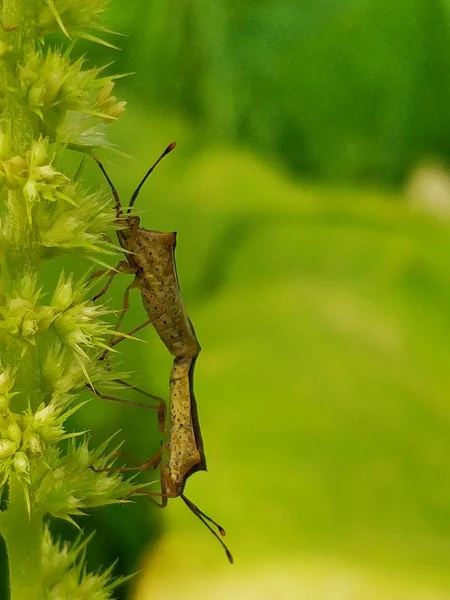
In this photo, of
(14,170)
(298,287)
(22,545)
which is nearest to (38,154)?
(14,170)

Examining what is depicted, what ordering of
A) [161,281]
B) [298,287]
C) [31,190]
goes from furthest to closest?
[298,287] < [161,281] < [31,190]

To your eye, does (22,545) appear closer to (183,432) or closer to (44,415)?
(44,415)

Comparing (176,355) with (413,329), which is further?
(413,329)

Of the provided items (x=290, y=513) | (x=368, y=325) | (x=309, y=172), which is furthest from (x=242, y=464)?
(x=309, y=172)

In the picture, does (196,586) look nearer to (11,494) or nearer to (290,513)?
(290,513)

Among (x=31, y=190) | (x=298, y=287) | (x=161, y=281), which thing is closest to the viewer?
(x=31, y=190)

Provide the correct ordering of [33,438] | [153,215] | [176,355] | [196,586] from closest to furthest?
[33,438] < [176,355] < [196,586] < [153,215]

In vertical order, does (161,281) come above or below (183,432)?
above
